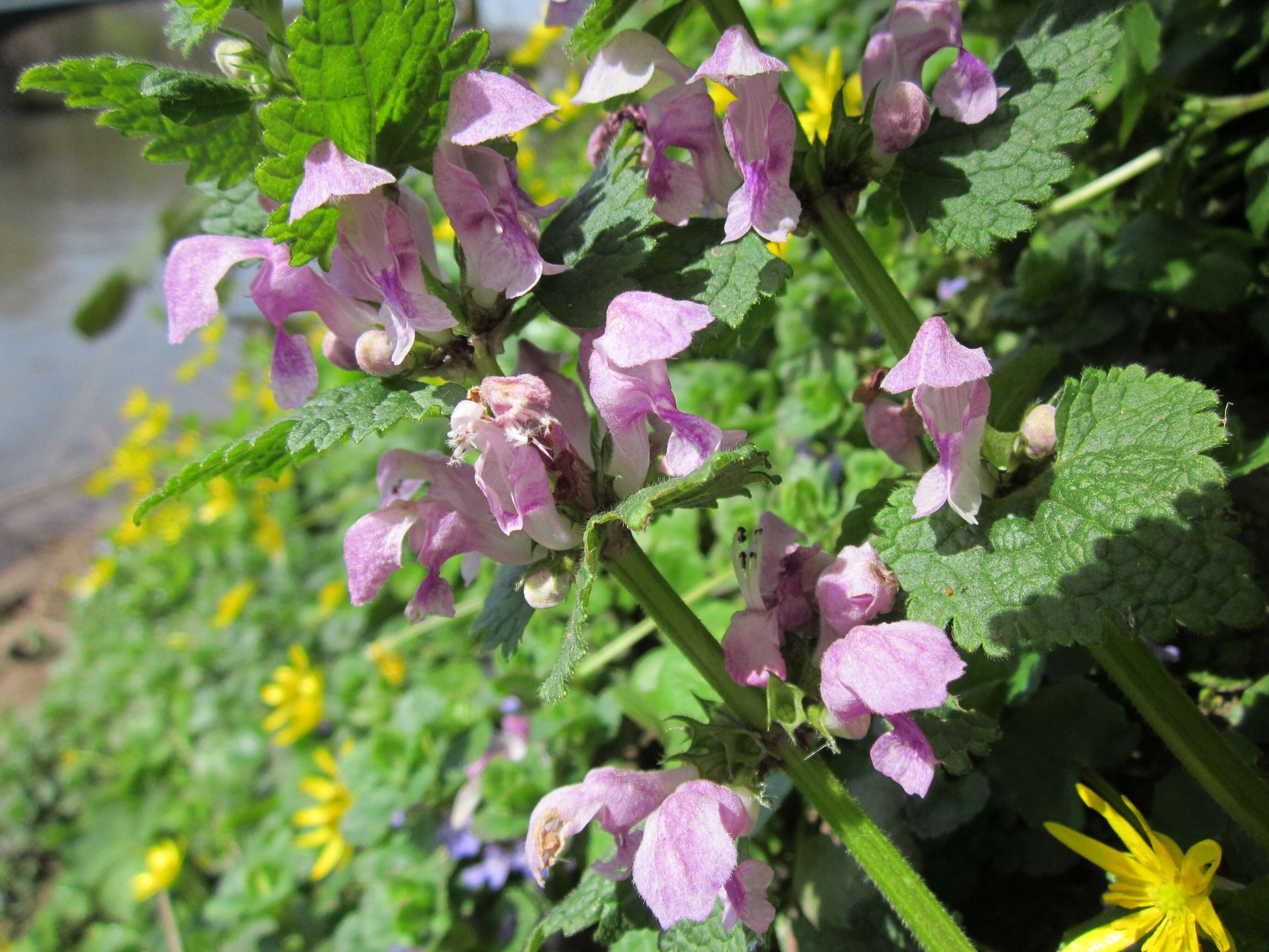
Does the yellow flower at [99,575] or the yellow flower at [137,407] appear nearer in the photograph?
the yellow flower at [99,575]

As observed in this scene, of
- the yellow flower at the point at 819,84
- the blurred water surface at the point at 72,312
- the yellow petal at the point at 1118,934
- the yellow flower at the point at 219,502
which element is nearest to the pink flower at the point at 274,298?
the yellow petal at the point at 1118,934

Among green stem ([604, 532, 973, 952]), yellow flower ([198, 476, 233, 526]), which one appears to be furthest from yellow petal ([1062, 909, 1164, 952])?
yellow flower ([198, 476, 233, 526])

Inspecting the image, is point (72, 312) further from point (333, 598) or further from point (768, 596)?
point (768, 596)

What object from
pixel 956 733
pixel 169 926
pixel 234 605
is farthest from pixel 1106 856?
pixel 234 605

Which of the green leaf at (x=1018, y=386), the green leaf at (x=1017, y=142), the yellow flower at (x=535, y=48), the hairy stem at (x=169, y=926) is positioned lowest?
the hairy stem at (x=169, y=926)

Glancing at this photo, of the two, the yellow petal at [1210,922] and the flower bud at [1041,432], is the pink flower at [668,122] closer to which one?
the flower bud at [1041,432]

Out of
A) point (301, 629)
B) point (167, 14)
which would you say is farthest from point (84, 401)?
point (167, 14)
